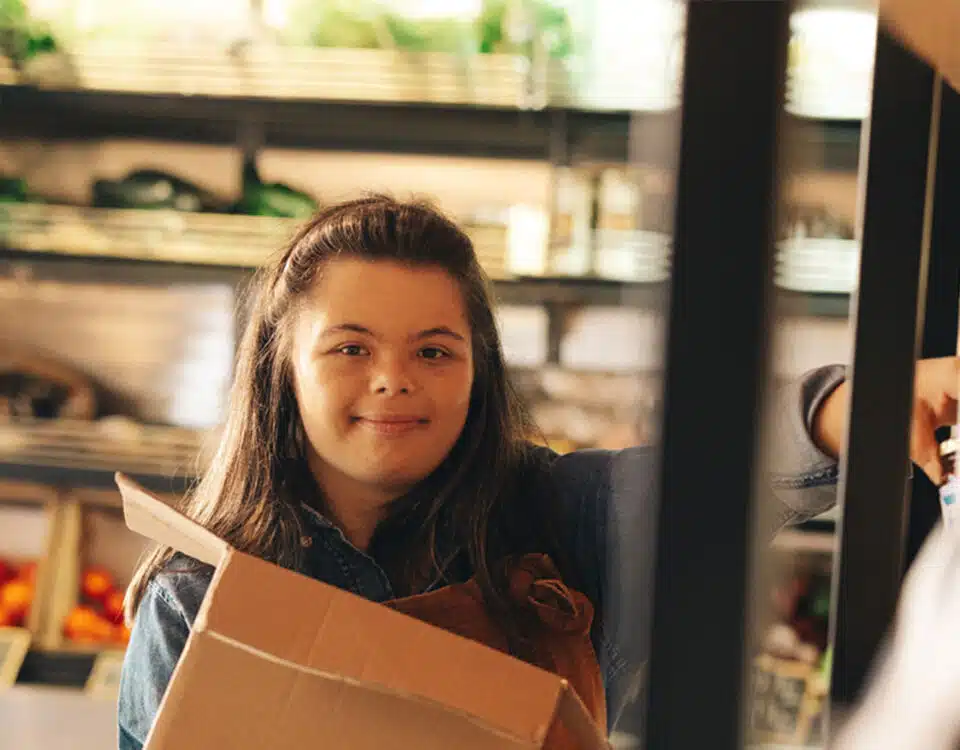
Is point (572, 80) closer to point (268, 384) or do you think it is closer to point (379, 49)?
point (379, 49)

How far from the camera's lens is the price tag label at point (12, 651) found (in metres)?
1.88

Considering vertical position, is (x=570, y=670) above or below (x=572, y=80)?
below

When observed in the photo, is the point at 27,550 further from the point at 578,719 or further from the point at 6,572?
the point at 578,719

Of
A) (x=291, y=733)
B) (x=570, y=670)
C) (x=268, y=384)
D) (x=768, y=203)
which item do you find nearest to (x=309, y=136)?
(x=268, y=384)

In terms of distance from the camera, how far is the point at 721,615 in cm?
27

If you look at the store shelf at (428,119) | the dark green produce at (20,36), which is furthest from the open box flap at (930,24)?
the dark green produce at (20,36)

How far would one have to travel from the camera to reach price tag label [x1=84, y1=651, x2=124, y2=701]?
1.88 metres

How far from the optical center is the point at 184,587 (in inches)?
32.0

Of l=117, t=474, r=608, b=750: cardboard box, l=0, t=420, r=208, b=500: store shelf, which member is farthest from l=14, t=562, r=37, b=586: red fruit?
l=117, t=474, r=608, b=750: cardboard box

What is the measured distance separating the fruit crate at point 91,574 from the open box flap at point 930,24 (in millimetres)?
1803

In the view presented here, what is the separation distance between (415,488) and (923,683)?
2.01 feet

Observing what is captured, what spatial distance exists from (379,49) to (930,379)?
56.8 inches

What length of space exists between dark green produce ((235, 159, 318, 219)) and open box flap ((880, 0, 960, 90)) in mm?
1634

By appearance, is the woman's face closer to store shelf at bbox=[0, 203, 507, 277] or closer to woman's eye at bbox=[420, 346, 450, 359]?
woman's eye at bbox=[420, 346, 450, 359]
